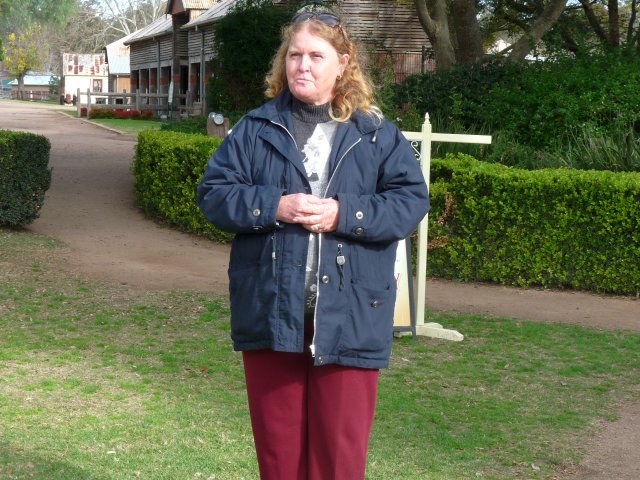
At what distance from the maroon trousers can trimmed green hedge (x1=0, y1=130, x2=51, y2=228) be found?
10.1 meters

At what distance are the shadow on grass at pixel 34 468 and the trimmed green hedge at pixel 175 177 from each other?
7990 mm

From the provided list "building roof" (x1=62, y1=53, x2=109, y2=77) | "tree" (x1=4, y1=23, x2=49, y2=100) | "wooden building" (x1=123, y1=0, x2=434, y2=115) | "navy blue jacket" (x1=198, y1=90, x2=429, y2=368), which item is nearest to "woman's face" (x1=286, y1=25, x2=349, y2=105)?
"navy blue jacket" (x1=198, y1=90, x2=429, y2=368)

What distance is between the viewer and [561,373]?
725 cm

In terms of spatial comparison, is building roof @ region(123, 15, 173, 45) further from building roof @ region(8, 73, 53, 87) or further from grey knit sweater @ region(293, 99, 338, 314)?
building roof @ region(8, 73, 53, 87)

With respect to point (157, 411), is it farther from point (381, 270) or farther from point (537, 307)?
point (537, 307)

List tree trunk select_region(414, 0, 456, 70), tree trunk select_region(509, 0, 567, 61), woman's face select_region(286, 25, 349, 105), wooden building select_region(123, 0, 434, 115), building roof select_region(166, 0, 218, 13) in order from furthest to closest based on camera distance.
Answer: building roof select_region(166, 0, 218, 13) < wooden building select_region(123, 0, 434, 115) < tree trunk select_region(414, 0, 456, 70) < tree trunk select_region(509, 0, 567, 61) < woman's face select_region(286, 25, 349, 105)

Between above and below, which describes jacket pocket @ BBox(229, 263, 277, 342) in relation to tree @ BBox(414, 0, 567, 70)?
below

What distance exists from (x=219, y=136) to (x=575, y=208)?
555 centimetres

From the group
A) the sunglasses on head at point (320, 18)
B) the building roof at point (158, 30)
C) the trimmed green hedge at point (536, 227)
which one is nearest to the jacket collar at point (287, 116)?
the sunglasses on head at point (320, 18)

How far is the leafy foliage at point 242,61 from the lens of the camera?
21.5 m

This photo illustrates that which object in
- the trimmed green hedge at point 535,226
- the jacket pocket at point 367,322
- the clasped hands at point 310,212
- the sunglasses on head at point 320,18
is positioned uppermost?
the sunglasses on head at point 320,18

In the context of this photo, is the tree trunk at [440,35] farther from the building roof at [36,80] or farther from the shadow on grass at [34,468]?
the building roof at [36,80]

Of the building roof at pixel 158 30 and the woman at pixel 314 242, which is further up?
the building roof at pixel 158 30

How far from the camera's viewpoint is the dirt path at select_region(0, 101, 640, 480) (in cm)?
587
